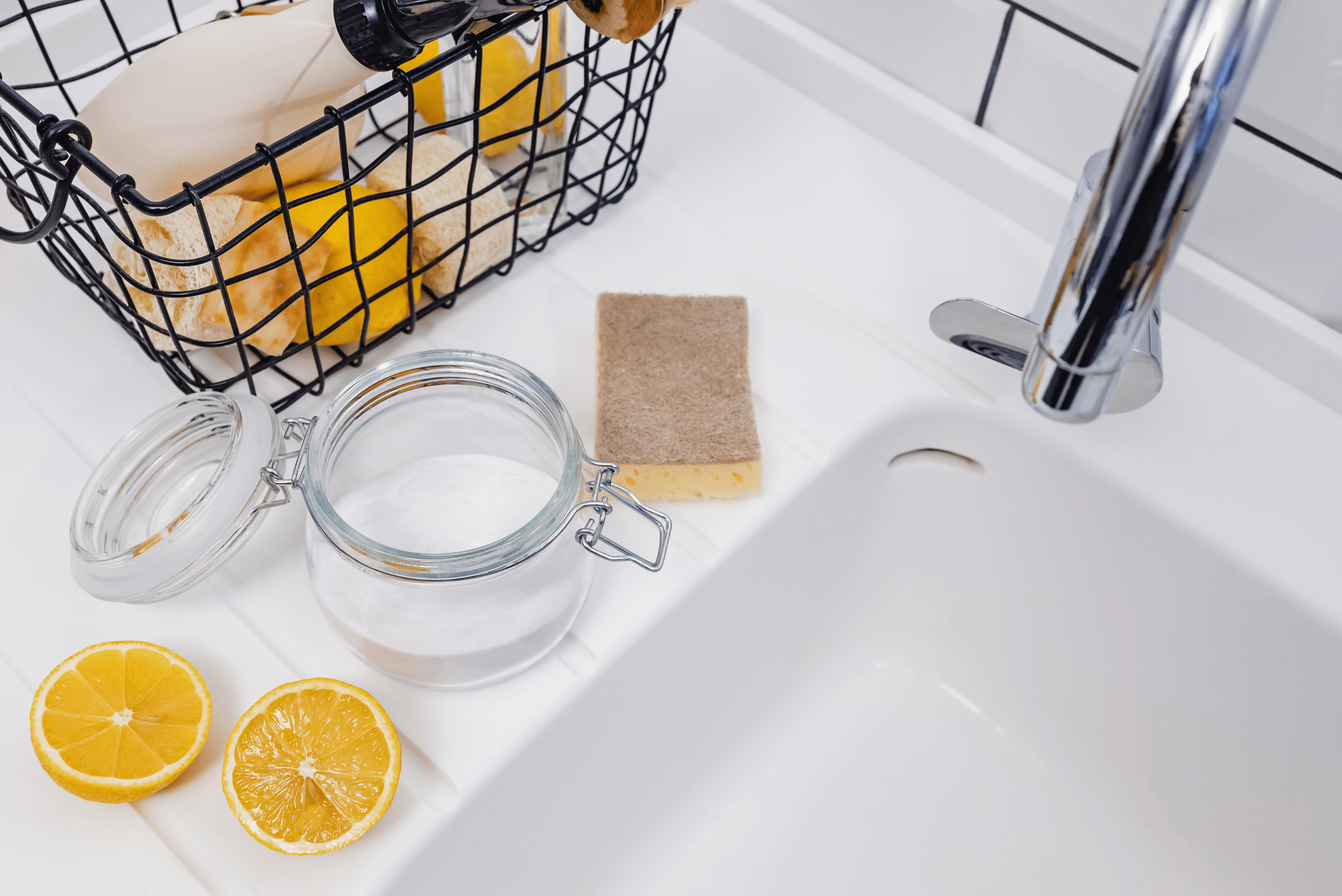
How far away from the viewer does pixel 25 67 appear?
64cm

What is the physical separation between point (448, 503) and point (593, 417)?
11 centimetres

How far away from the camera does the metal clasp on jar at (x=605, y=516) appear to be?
446 millimetres

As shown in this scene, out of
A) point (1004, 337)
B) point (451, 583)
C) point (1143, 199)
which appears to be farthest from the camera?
point (1004, 337)

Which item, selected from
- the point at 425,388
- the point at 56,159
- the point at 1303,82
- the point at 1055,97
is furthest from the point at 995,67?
the point at 56,159

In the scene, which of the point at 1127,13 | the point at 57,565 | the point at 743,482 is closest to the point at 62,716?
the point at 57,565

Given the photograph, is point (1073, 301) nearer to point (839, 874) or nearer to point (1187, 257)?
point (1187, 257)

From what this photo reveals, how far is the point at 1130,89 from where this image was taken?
1.83 feet

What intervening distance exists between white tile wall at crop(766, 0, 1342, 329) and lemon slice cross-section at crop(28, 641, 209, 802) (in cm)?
56

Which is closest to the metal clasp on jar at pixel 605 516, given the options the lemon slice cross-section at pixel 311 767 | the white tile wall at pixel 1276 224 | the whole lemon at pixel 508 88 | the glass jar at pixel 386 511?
the glass jar at pixel 386 511

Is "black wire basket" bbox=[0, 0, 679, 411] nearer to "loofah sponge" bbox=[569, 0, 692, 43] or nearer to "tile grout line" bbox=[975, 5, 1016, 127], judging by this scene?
"loofah sponge" bbox=[569, 0, 692, 43]

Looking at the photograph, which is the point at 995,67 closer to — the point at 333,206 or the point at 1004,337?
the point at 1004,337

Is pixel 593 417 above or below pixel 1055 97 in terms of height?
below

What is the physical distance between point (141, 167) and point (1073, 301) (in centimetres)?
42

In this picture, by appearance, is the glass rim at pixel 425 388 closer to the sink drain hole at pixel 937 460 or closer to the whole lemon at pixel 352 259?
the whole lemon at pixel 352 259
